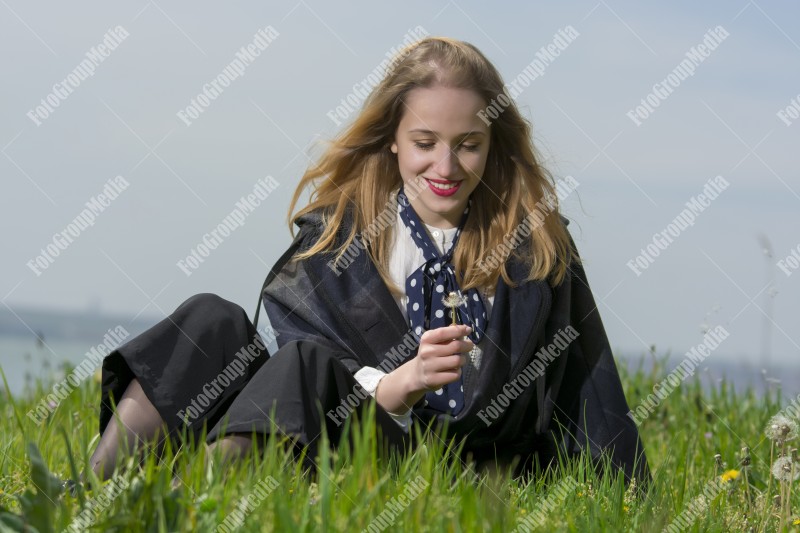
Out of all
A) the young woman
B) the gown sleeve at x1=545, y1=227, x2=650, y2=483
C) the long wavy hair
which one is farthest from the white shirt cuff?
the gown sleeve at x1=545, y1=227, x2=650, y2=483

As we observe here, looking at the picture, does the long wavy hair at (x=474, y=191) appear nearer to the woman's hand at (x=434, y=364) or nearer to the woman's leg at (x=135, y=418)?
the woman's hand at (x=434, y=364)

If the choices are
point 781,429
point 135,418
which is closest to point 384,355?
point 135,418

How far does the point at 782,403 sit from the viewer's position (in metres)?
4.74

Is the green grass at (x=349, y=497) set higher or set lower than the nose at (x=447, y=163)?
lower

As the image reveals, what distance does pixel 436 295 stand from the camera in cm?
336

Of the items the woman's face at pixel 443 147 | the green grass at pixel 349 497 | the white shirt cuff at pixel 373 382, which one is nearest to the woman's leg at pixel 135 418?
the green grass at pixel 349 497

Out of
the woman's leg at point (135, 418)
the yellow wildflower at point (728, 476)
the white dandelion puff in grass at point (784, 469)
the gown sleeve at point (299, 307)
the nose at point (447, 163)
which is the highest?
the white dandelion puff in grass at point (784, 469)

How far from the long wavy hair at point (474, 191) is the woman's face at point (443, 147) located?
78mm

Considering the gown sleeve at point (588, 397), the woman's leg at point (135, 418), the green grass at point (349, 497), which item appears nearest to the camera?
the green grass at point (349, 497)

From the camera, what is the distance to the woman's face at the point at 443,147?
10.8ft

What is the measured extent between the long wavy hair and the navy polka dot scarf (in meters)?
0.04

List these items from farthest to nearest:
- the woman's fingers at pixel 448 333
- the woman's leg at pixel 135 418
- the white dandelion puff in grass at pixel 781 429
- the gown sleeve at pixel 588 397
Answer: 1. the gown sleeve at pixel 588 397
2. the woman's leg at pixel 135 418
3. the woman's fingers at pixel 448 333
4. the white dandelion puff in grass at pixel 781 429

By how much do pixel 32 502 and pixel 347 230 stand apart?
170 centimetres

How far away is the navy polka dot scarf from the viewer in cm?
334
